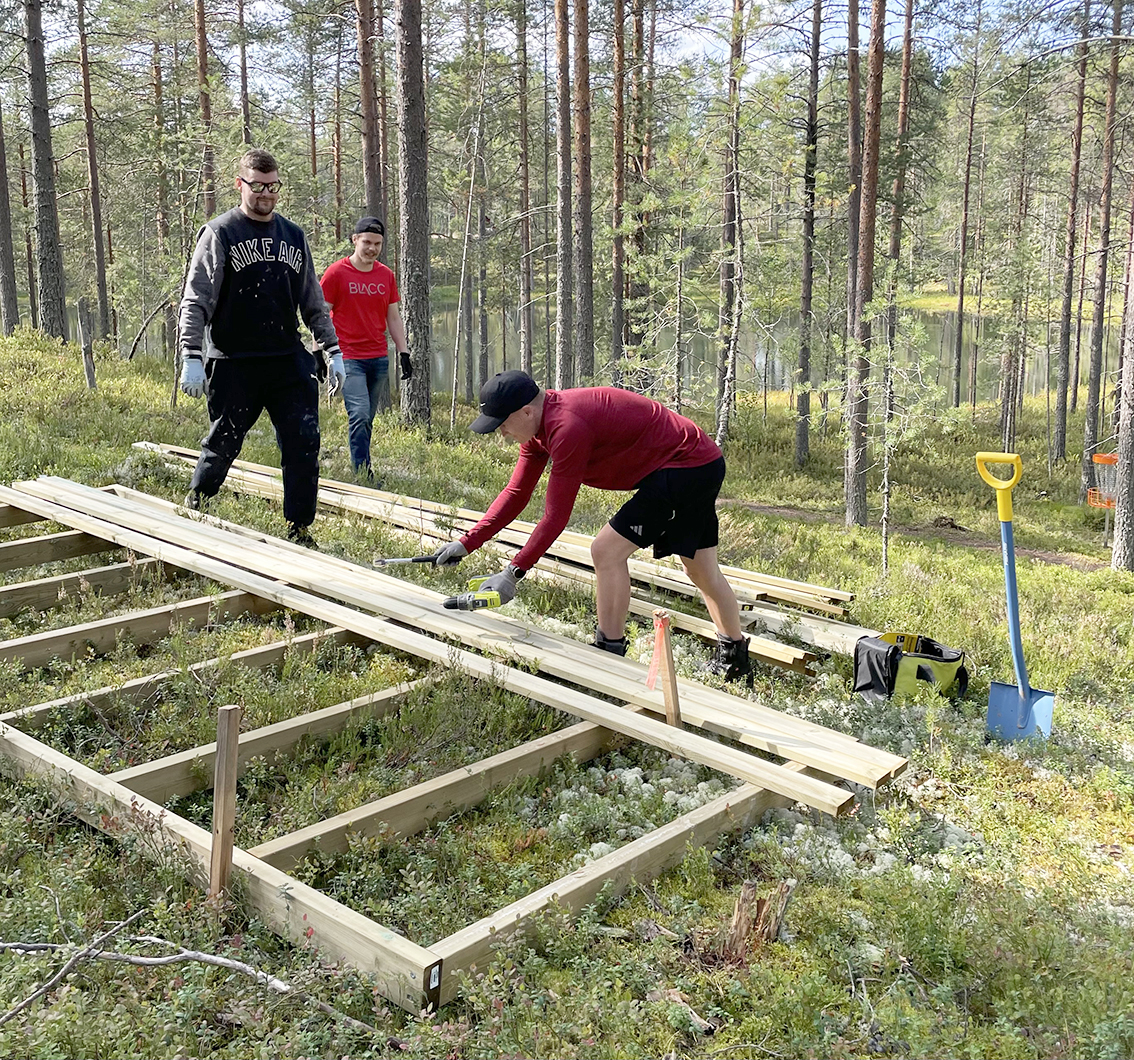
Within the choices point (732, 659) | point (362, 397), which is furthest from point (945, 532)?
point (732, 659)

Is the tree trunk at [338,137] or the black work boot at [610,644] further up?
the tree trunk at [338,137]

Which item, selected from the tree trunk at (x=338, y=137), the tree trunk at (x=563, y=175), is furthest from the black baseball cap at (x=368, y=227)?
the tree trunk at (x=338, y=137)

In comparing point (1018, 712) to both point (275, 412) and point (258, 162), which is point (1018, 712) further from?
point (258, 162)

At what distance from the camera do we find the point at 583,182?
1894 centimetres

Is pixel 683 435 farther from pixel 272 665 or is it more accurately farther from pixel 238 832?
pixel 238 832

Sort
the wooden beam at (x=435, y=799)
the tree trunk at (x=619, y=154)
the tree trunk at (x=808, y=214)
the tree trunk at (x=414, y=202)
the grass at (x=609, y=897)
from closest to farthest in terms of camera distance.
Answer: the grass at (x=609, y=897)
the wooden beam at (x=435, y=799)
the tree trunk at (x=414, y=202)
the tree trunk at (x=619, y=154)
the tree trunk at (x=808, y=214)

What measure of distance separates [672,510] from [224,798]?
2.67 metres

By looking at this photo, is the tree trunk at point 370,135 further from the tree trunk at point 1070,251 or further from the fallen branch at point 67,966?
the fallen branch at point 67,966

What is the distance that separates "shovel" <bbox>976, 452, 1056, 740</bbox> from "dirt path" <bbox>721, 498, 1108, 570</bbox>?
1222 centimetres

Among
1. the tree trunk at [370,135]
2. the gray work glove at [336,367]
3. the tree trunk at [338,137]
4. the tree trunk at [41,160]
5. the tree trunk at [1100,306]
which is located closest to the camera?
the gray work glove at [336,367]

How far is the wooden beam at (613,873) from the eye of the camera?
276 cm

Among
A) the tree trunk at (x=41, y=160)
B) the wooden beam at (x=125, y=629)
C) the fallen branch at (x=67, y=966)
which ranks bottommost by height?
the fallen branch at (x=67, y=966)

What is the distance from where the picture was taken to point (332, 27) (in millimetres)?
28047

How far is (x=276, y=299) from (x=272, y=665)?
2785 mm
